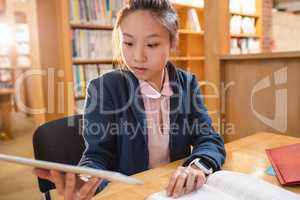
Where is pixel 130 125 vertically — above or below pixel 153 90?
below

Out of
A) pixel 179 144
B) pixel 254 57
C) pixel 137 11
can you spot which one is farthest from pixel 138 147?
pixel 254 57

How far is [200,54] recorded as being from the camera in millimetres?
3891

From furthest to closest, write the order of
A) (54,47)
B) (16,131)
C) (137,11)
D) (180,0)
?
(16,131) < (180,0) < (54,47) < (137,11)

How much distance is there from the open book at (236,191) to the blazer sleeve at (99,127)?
1.05 ft

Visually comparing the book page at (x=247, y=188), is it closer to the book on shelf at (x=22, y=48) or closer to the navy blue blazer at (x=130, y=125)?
the navy blue blazer at (x=130, y=125)

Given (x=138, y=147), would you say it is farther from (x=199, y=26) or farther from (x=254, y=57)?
(x=199, y=26)

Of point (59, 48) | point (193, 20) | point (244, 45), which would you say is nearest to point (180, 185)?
point (59, 48)

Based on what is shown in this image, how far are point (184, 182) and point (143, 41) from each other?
44 centimetres

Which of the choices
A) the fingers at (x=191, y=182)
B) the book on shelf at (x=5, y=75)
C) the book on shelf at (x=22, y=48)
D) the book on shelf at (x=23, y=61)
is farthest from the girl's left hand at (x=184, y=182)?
the book on shelf at (x=22, y=48)

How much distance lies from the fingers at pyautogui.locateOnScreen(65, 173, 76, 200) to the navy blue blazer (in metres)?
0.32

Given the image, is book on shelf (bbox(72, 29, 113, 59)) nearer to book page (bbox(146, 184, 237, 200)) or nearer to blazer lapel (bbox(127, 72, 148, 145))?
blazer lapel (bbox(127, 72, 148, 145))

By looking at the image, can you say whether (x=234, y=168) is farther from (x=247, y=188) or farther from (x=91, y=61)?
(x=91, y=61)

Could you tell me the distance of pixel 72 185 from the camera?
1.79 ft

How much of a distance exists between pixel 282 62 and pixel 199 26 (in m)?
2.11
